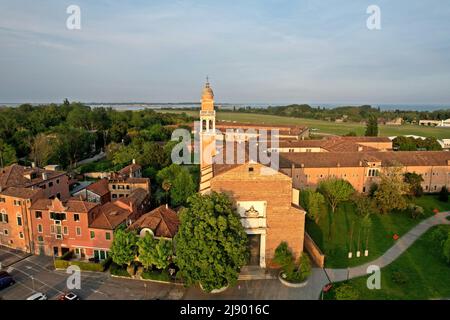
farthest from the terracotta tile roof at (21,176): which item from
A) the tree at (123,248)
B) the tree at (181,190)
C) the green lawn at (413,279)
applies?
the green lawn at (413,279)

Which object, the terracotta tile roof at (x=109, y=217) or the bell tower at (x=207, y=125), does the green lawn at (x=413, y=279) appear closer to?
the bell tower at (x=207, y=125)

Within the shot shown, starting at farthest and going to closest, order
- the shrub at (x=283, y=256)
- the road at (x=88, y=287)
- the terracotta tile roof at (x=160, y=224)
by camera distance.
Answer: the terracotta tile roof at (x=160, y=224), the shrub at (x=283, y=256), the road at (x=88, y=287)

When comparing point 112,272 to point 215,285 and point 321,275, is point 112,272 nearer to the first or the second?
point 215,285

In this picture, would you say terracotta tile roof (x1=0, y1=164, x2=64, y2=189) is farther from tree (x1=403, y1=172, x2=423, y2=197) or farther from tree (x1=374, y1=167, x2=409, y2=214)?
tree (x1=403, y1=172, x2=423, y2=197)

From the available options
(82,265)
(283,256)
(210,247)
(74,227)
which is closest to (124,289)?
(82,265)

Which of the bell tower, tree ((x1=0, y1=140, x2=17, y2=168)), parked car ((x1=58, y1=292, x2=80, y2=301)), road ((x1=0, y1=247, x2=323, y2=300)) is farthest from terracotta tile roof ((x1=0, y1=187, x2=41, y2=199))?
tree ((x1=0, y1=140, x2=17, y2=168))
